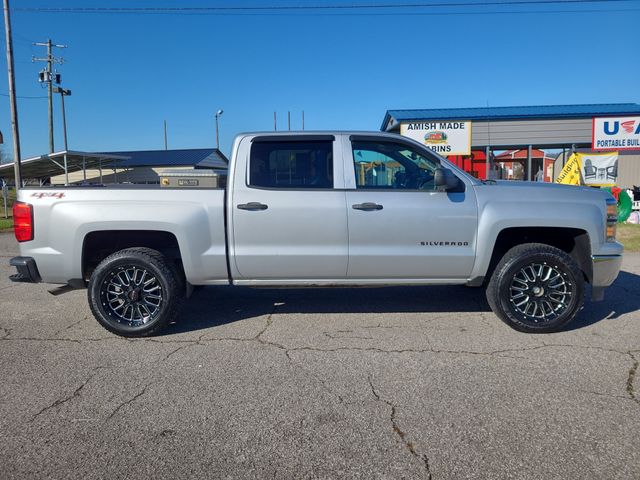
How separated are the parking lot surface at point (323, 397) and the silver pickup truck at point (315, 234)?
1.56 ft

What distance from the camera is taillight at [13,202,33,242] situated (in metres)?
4.50

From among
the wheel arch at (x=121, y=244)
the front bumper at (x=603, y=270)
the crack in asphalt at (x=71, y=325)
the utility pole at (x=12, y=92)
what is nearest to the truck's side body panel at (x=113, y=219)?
the wheel arch at (x=121, y=244)

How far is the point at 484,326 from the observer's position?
4.87 meters

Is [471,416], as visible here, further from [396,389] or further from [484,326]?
[484,326]

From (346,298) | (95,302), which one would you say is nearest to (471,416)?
(346,298)

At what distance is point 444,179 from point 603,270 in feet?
6.15

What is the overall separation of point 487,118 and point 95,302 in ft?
52.0

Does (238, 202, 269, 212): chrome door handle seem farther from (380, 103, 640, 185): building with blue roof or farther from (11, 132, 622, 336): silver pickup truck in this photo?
(380, 103, 640, 185): building with blue roof

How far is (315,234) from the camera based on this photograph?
458 centimetres

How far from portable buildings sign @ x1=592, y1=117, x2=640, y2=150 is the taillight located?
711 inches

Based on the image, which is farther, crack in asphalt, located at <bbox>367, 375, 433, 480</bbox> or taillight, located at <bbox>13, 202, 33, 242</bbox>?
taillight, located at <bbox>13, 202, 33, 242</bbox>

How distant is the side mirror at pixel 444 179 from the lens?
14.4ft

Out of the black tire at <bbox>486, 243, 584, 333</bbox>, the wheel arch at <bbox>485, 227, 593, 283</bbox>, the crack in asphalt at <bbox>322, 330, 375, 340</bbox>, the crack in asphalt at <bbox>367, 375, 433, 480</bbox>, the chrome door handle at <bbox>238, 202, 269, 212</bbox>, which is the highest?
the chrome door handle at <bbox>238, 202, 269, 212</bbox>

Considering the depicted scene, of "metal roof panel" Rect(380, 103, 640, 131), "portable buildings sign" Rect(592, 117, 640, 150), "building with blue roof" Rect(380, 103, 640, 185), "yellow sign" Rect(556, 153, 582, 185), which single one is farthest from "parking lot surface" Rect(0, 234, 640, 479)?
"portable buildings sign" Rect(592, 117, 640, 150)
